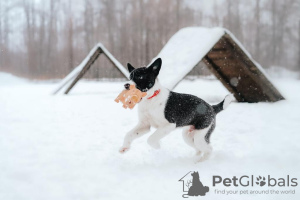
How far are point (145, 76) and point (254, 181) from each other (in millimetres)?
1073

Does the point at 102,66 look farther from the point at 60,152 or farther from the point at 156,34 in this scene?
the point at 60,152

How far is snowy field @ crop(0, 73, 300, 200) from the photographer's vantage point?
196cm

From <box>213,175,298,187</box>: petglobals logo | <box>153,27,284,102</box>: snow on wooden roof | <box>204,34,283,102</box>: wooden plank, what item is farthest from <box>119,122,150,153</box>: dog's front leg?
<box>204,34,283,102</box>: wooden plank

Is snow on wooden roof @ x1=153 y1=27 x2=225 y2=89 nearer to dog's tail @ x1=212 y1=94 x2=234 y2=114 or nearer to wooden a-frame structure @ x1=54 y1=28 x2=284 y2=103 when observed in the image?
wooden a-frame structure @ x1=54 y1=28 x2=284 y2=103

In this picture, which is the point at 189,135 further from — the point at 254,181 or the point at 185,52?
the point at 185,52

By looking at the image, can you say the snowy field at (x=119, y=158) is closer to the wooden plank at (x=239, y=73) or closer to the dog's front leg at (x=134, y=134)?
the dog's front leg at (x=134, y=134)

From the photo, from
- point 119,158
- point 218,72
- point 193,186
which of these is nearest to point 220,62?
point 218,72

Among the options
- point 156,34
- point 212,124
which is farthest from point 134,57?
point 212,124

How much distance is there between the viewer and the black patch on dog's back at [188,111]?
234 centimetres

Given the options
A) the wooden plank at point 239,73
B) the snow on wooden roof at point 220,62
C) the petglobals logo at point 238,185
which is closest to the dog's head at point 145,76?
the petglobals logo at point 238,185

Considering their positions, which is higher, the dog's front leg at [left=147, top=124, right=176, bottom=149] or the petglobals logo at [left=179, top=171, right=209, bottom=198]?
the dog's front leg at [left=147, top=124, right=176, bottom=149]

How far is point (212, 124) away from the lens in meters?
2.54

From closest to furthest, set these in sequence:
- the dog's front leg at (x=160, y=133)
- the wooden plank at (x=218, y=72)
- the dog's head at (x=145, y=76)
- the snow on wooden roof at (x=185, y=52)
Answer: the dog's head at (x=145, y=76) < the dog's front leg at (x=160, y=133) < the snow on wooden roof at (x=185, y=52) < the wooden plank at (x=218, y=72)

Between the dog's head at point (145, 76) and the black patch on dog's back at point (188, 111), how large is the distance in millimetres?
252
